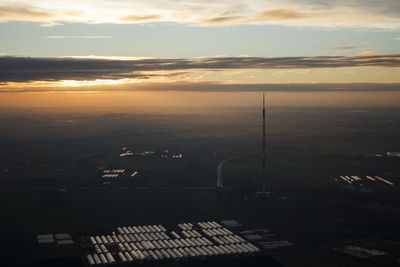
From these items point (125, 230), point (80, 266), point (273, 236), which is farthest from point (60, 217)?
point (273, 236)

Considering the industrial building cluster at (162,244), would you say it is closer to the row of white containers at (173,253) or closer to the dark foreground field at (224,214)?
the row of white containers at (173,253)

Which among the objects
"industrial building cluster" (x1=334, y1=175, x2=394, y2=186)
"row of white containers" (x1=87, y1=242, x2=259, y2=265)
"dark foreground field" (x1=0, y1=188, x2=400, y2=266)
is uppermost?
"row of white containers" (x1=87, y1=242, x2=259, y2=265)

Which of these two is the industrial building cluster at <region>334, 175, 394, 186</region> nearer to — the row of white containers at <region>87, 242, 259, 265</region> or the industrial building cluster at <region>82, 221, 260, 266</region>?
the industrial building cluster at <region>82, 221, 260, 266</region>

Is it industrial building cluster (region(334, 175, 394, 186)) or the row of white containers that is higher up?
the row of white containers

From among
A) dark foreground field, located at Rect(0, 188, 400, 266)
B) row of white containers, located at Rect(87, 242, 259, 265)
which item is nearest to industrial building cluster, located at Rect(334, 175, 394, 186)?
dark foreground field, located at Rect(0, 188, 400, 266)

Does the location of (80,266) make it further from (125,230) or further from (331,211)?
(331,211)

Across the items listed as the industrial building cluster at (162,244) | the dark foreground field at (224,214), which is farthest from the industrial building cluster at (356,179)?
the industrial building cluster at (162,244)

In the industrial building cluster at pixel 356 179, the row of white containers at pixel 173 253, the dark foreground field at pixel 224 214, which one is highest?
the row of white containers at pixel 173 253

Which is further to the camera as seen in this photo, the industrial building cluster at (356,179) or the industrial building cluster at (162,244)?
the industrial building cluster at (356,179)

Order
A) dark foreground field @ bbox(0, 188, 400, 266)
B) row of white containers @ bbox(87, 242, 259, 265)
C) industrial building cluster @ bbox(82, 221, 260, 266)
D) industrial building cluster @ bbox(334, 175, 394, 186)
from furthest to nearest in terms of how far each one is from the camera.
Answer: industrial building cluster @ bbox(334, 175, 394, 186) < dark foreground field @ bbox(0, 188, 400, 266) < industrial building cluster @ bbox(82, 221, 260, 266) < row of white containers @ bbox(87, 242, 259, 265)

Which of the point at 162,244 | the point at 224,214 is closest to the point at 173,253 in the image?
the point at 162,244
